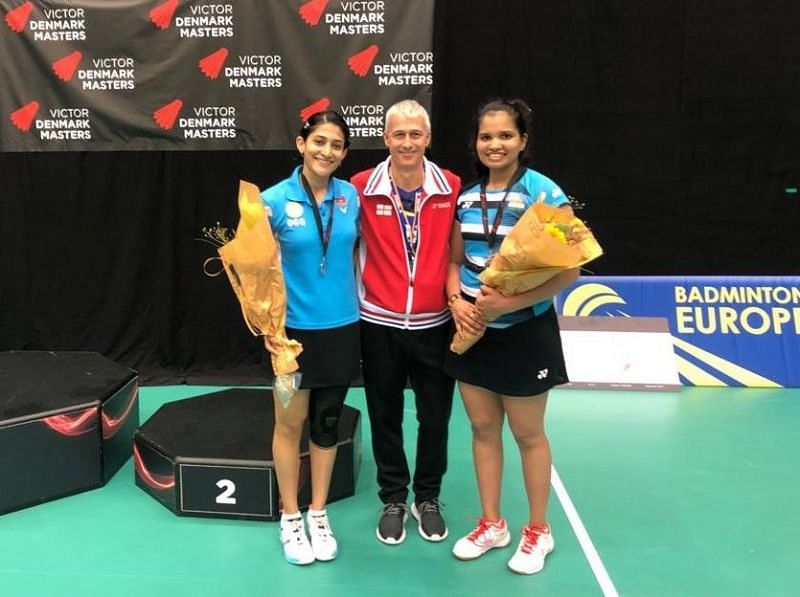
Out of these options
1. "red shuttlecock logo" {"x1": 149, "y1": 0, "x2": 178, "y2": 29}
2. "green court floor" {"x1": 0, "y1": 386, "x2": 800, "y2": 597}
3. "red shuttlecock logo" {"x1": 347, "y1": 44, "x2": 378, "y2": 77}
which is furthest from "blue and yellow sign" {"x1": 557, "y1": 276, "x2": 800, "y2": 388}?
"red shuttlecock logo" {"x1": 149, "y1": 0, "x2": 178, "y2": 29}

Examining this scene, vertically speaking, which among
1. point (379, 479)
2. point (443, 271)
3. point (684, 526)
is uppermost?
point (443, 271)

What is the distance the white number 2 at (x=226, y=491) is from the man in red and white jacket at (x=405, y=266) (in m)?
0.69

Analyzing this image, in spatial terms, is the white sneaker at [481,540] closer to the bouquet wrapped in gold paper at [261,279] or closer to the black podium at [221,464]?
the black podium at [221,464]

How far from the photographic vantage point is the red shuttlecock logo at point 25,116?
4.13 metres

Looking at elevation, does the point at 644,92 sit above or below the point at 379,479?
above

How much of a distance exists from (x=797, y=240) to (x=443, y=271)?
3.49 meters

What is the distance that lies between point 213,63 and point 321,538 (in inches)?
124

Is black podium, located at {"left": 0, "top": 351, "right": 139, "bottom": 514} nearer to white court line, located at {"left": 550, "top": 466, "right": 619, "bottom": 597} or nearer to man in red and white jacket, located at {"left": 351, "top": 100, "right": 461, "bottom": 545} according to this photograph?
man in red and white jacket, located at {"left": 351, "top": 100, "right": 461, "bottom": 545}

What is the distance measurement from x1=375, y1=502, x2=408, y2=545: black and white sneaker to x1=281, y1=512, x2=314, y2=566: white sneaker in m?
0.28

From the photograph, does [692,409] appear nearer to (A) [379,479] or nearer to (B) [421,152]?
(A) [379,479]

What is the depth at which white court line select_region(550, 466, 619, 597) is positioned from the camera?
207 cm

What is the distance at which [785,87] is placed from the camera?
13.7 feet

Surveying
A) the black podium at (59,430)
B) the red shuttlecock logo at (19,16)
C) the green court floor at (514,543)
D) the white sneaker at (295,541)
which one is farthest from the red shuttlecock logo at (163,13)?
the white sneaker at (295,541)

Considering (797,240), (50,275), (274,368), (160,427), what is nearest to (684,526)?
(274,368)
